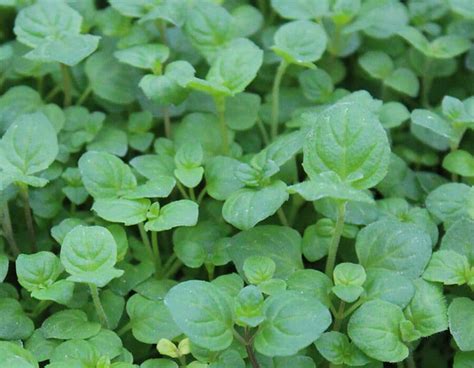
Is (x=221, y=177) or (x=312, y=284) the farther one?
(x=221, y=177)

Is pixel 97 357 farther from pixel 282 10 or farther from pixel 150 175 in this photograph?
pixel 282 10

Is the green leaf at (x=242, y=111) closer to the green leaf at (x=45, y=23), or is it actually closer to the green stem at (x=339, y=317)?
the green leaf at (x=45, y=23)

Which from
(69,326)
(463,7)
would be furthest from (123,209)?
(463,7)

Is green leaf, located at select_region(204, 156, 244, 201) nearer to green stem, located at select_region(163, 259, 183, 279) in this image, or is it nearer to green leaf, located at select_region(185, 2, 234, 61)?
green stem, located at select_region(163, 259, 183, 279)

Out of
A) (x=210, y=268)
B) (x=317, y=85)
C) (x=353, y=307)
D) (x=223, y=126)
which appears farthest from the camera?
(x=317, y=85)

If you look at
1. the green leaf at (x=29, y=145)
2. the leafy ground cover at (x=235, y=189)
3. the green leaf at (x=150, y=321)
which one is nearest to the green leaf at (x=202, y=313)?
the leafy ground cover at (x=235, y=189)

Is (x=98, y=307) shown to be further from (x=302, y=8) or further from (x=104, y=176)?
(x=302, y=8)
